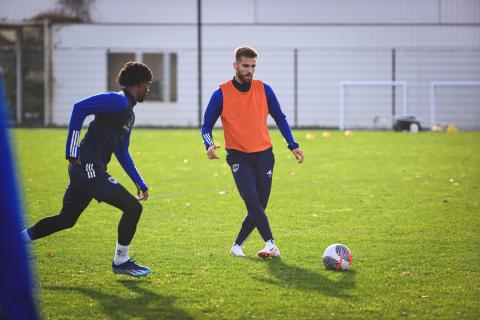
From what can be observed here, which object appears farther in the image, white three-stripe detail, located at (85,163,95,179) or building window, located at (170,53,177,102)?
building window, located at (170,53,177,102)

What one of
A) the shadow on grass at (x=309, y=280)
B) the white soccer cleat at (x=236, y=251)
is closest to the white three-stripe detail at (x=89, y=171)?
the shadow on grass at (x=309, y=280)

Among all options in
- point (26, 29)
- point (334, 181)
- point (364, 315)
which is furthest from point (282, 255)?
point (26, 29)

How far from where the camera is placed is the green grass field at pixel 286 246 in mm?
6164

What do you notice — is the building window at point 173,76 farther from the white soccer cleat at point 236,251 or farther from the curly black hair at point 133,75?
the curly black hair at point 133,75

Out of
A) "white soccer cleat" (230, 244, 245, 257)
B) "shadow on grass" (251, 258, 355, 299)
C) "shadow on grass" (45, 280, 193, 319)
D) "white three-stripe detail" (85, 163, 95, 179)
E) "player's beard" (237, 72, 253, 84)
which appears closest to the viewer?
"shadow on grass" (45, 280, 193, 319)

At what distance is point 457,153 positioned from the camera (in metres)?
20.0

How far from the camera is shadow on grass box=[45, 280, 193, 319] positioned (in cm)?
586

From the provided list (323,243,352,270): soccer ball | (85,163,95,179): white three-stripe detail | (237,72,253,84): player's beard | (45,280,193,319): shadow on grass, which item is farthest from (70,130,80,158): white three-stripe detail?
(323,243,352,270): soccer ball

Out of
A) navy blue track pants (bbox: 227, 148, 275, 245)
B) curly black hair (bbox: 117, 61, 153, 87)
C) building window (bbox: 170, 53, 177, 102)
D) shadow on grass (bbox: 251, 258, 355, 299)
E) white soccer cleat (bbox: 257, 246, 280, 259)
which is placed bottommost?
shadow on grass (bbox: 251, 258, 355, 299)

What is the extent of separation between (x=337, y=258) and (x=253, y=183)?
122cm

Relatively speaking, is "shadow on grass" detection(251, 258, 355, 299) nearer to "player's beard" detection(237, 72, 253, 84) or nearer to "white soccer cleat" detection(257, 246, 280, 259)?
"white soccer cleat" detection(257, 246, 280, 259)

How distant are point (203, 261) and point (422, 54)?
25.2 metres

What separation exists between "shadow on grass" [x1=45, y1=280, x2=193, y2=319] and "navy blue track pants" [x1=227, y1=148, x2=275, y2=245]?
1.51 metres

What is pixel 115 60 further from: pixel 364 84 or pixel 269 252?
pixel 269 252
